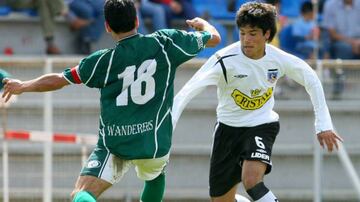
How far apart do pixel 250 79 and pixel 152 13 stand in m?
5.43

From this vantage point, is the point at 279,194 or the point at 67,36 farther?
the point at 67,36

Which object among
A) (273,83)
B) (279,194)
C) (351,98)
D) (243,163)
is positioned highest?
(273,83)

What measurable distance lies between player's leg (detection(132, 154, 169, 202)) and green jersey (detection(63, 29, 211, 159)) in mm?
96

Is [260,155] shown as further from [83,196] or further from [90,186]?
[83,196]

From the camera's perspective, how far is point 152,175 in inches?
327

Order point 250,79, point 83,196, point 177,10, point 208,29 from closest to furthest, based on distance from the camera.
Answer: point 83,196, point 208,29, point 250,79, point 177,10

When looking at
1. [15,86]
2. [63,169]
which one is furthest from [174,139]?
[15,86]

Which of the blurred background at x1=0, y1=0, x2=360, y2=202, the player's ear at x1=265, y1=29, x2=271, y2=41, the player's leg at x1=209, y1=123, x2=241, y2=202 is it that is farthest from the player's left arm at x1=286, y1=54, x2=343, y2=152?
the blurred background at x1=0, y1=0, x2=360, y2=202

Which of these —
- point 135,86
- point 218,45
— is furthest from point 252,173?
point 218,45

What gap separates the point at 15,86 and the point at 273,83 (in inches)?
87.2

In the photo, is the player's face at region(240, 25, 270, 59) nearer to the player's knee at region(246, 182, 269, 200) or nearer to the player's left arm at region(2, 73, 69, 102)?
the player's knee at region(246, 182, 269, 200)

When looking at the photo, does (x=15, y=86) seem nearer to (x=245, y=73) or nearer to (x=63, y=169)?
(x=245, y=73)

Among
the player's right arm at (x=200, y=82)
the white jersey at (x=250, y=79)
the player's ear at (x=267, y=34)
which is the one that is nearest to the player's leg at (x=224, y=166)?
the white jersey at (x=250, y=79)

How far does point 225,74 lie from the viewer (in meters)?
8.82
